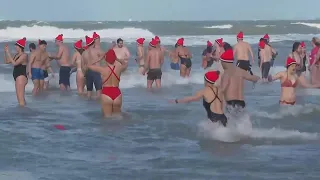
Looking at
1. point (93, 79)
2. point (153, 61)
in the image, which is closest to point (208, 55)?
point (153, 61)

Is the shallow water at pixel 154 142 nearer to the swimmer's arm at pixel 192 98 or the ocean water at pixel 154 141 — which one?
the ocean water at pixel 154 141

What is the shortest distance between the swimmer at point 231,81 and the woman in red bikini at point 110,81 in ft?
6.12

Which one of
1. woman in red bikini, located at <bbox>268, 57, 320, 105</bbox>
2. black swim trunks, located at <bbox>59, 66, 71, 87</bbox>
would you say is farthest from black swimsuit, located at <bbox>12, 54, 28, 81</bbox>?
woman in red bikini, located at <bbox>268, 57, 320, 105</bbox>

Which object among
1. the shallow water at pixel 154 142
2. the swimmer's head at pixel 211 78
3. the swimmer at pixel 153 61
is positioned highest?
the swimmer's head at pixel 211 78

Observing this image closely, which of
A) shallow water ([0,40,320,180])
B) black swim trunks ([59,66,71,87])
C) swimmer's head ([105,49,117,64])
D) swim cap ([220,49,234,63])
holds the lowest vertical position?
shallow water ([0,40,320,180])

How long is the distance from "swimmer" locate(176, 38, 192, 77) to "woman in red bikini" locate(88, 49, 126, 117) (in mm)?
7222

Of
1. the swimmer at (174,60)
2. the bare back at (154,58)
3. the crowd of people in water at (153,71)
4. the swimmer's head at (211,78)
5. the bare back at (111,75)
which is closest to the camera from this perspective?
the swimmer's head at (211,78)

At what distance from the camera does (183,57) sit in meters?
17.9

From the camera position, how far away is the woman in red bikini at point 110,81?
10375 mm

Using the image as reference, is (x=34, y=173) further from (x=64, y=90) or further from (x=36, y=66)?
(x=64, y=90)

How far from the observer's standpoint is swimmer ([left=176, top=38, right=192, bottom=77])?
17781 mm

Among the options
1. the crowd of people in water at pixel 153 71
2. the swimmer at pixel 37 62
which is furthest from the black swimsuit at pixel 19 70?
the swimmer at pixel 37 62

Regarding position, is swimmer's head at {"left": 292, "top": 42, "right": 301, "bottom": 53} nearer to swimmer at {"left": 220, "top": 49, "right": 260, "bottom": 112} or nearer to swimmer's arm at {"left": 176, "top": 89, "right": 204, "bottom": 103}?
swimmer at {"left": 220, "top": 49, "right": 260, "bottom": 112}

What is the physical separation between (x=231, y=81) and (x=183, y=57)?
335 inches
